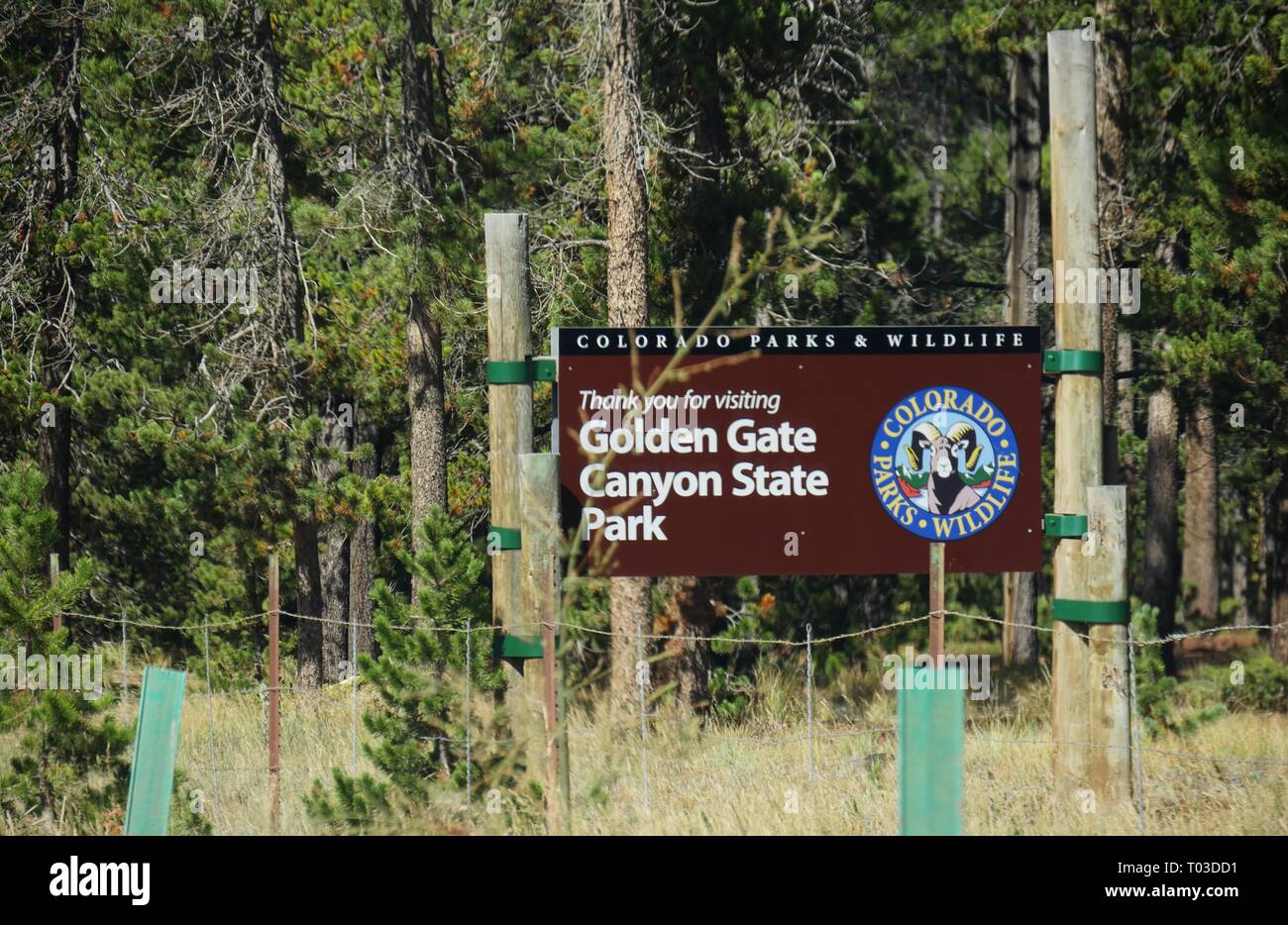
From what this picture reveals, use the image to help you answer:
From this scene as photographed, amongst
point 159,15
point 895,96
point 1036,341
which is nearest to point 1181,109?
point 895,96

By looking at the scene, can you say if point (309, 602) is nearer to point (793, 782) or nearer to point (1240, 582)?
point (793, 782)

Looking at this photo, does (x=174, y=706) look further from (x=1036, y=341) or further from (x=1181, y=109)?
(x=1181, y=109)

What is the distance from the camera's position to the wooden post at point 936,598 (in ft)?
27.1

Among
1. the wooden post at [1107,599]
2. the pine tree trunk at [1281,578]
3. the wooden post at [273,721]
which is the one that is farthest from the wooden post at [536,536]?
the pine tree trunk at [1281,578]

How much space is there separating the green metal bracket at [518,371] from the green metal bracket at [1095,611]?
132 inches

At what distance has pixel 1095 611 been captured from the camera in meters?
9.17

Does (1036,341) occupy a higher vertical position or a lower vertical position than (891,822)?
higher

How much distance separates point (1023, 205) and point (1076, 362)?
12.2 metres

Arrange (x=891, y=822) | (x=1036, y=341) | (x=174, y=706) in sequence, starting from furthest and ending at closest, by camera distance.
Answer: (x=1036, y=341)
(x=891, y=822)
(x=174, y=706)

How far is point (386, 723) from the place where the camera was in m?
9.39

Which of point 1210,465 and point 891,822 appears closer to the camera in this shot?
point 891,822

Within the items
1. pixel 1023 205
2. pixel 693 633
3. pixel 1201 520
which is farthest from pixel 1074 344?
pixel 1201 520

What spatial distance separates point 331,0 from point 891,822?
13775 millimetres

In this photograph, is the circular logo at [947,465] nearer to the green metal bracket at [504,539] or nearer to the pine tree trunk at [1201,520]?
the green metal bracket at [504,539]
